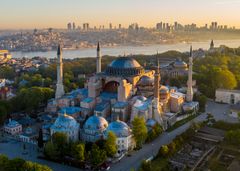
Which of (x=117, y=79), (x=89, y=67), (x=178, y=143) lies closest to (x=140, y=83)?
(x=117, y=79)

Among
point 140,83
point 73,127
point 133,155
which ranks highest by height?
point 140,83

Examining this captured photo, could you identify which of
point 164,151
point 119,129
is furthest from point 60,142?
point 164,151

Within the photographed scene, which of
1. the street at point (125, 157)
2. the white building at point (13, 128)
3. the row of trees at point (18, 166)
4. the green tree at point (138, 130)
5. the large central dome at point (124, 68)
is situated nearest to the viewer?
the row of trees at point (18, 166)

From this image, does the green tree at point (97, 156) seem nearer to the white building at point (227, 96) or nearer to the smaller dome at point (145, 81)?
the smaller dome at point (145, 81)

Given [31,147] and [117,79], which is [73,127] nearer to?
[31,147]

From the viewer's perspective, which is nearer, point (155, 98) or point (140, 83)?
point (155, 98)

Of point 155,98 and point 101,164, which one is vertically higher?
point 155,98

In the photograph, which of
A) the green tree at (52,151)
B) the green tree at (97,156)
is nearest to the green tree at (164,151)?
the green tree at (97,156)
